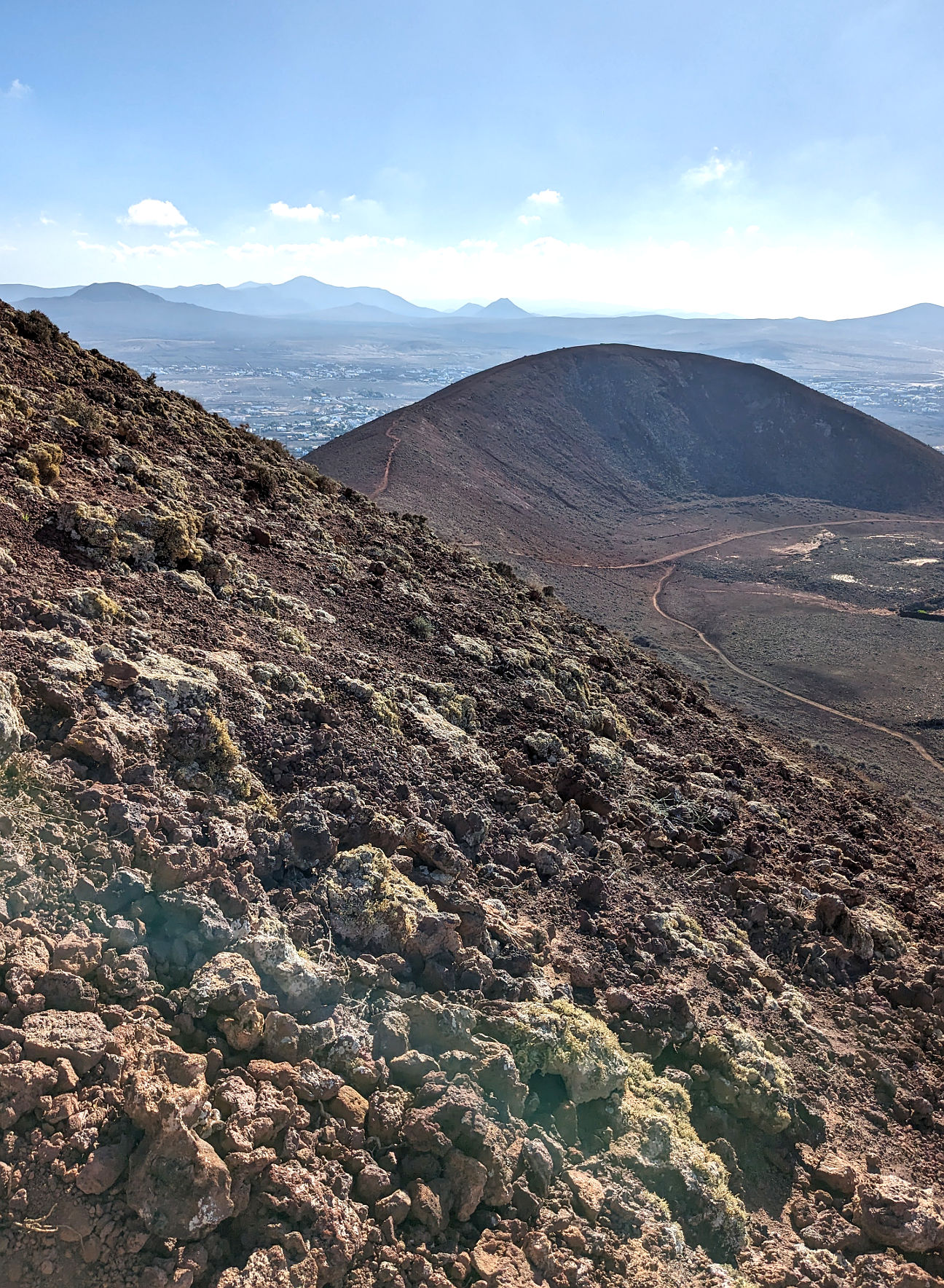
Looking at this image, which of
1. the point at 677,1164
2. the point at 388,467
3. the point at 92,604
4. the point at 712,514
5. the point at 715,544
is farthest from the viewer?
the point at 712,514

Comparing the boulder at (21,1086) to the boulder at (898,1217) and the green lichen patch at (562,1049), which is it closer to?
the green lichen patch at (562,1049)

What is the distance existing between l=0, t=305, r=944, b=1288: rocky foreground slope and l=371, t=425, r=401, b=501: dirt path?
22.8 metres

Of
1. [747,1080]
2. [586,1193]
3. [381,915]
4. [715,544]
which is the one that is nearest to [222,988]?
[381,915]

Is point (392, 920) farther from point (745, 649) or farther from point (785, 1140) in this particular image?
point (745, 649)

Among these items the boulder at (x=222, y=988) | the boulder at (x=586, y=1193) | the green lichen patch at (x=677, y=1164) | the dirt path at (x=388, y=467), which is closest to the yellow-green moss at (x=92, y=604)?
the boulder at (x=222, y=988)

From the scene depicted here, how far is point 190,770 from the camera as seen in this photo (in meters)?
5.37

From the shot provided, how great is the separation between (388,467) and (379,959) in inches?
1344

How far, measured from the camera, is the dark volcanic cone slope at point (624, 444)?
40.9 m

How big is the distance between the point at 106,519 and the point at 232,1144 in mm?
5852

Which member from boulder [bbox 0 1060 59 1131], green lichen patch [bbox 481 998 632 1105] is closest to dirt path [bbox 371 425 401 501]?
green lichen patch [bbox 481 998 632 1105]

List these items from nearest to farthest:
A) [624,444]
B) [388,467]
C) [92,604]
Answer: [92,604] → [388,467] → [624,444]

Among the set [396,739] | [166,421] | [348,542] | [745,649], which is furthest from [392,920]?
[745,649]

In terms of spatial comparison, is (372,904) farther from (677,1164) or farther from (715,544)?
(715,544)

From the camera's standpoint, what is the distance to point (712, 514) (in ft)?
152
